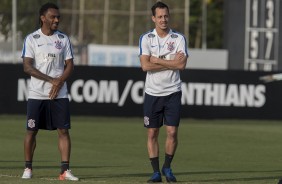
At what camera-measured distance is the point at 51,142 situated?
21938 millimetres

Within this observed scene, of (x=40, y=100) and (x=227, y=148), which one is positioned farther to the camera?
(x=227, y=148)

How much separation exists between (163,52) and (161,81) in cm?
37

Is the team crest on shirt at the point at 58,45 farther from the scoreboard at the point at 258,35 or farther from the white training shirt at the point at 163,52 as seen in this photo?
the scoreboard at the point at 258,35

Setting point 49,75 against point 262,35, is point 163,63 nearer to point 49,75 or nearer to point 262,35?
point 49,75

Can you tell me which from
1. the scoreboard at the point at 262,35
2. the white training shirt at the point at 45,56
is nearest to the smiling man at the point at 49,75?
the white training shirt at the point at 45,56

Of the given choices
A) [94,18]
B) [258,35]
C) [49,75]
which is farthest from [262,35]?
[94,18]

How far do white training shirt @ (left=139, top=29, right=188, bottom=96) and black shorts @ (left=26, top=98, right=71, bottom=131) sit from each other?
3.58 ft

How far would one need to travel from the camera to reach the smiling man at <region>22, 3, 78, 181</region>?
14789 mm

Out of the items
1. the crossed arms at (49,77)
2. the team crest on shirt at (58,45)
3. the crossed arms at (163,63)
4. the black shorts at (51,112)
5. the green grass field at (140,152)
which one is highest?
the team crest on shirt at (58,45)

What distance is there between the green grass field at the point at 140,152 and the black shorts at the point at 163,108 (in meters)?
0.76

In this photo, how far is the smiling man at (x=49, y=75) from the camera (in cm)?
1479

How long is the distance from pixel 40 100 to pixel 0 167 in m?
2.11

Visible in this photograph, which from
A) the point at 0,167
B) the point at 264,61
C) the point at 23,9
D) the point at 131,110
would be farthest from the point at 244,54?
the point at 23,9

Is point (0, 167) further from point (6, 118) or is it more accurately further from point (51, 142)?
point (6, 118)
